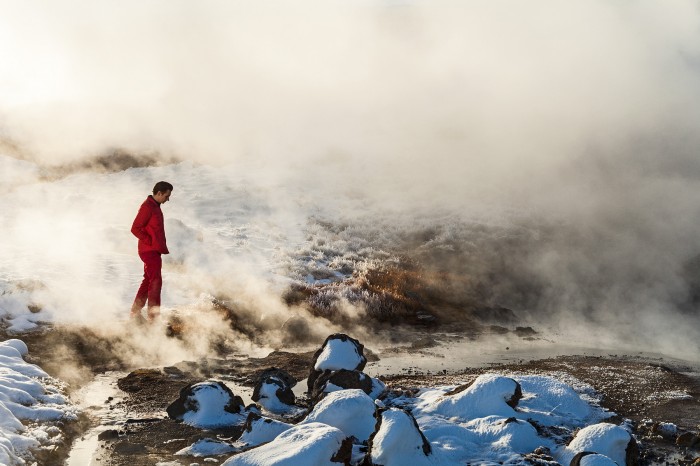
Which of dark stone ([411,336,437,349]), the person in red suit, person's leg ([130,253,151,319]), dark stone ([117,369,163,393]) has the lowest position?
dark stone ([117,369,163,393])

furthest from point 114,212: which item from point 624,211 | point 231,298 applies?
point 624,211

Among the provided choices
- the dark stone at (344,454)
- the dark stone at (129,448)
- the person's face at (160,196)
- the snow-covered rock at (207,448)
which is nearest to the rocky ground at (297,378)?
the dark stone at (129,448)

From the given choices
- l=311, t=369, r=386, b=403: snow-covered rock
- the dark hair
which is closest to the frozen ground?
l=311, t=369, r=386, b=403: snow-covered rock

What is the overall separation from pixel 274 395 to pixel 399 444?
224 centimetres

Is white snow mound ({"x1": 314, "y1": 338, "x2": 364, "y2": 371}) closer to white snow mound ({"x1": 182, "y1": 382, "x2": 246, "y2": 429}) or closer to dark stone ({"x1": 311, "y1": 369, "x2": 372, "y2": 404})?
dark stone ({"x1": 311, "y1": 369, "x2": 372, "y2": 404})

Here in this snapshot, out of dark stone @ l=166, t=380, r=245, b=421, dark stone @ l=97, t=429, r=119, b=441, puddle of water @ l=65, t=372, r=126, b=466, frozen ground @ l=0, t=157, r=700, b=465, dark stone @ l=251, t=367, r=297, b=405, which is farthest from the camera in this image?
dark stone @ l=251, t=367, r=297, b=405

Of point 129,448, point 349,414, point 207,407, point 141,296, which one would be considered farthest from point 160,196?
point 349,414

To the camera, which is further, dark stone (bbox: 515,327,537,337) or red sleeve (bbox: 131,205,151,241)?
dark stone (bbox: 515,327,537,337)

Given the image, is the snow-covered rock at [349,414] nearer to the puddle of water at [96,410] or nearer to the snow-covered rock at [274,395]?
the snow-covered rock at [274,395]

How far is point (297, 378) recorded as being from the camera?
859cm

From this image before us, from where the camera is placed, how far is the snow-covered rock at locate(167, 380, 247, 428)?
6.55 metres

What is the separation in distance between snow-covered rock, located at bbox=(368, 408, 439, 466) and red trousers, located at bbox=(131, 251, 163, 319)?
16.6ft

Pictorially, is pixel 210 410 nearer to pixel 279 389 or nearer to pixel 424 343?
pixel 279 389

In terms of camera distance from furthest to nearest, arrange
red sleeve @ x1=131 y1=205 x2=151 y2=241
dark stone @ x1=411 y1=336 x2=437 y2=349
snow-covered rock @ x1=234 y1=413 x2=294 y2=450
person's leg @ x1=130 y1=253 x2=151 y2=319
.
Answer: dark stone @ x1=411 y1=336 x2=437 y2=349, person's leg @ x1=130 y1=253 x2=151 y2=319, red sleeve @ x1=131 y1=205 x2=151 y2=241, snow-covered rock @ x1=234 y1=413 x2=294 y2=450
